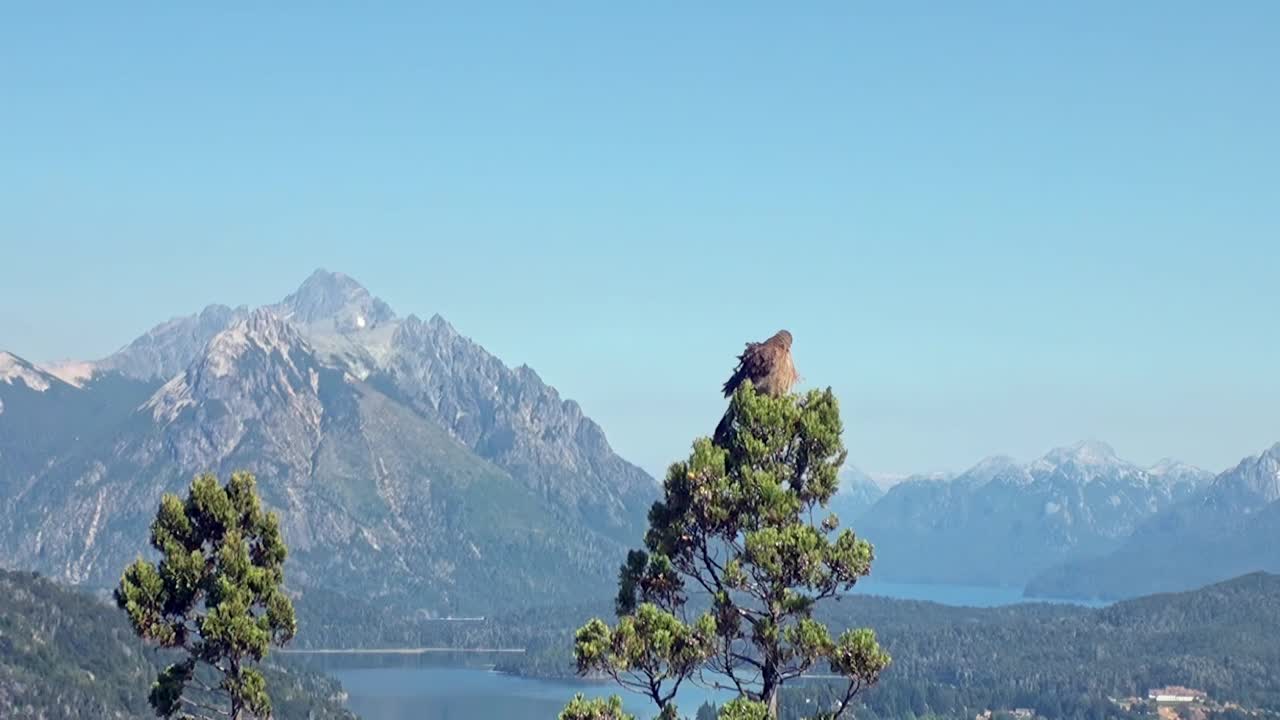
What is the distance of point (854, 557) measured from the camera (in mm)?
52844

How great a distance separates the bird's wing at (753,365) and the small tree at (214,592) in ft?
59.8

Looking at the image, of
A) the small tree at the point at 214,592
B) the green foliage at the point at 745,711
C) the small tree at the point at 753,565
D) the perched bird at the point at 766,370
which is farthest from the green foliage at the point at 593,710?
the small tree at the point at 214,592

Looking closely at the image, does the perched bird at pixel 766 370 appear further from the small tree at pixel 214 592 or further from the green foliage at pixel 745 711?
the small tree at pixel 214 592

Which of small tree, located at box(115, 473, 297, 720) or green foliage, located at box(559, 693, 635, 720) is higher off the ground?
small tree, located at box(115, 473, 297, 720)

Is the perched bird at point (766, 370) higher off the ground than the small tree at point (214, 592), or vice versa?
the perched bird at point (766, 370)

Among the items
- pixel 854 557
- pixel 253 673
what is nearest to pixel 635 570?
pixel 854 557

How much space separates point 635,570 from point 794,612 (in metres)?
5.46

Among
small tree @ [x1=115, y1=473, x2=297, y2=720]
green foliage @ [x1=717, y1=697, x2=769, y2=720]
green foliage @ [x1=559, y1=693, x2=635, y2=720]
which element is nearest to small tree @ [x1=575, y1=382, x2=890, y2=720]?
green foliage @ [x1=717, y1=697, x2=769, y2=720]

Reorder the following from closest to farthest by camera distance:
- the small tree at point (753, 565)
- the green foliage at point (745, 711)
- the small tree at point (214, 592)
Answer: the green foliage at point (745, 711), the small tree at point (753, 565), the small tree at point (214, 592)

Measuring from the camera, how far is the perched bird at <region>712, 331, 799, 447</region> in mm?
57938

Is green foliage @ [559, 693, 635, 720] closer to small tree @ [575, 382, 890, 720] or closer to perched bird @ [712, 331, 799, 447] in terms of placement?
small tree @ [575, 382, 890, 720]

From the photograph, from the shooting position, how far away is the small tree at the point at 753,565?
52.9m

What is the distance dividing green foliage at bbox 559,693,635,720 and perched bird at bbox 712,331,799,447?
902 centimetres

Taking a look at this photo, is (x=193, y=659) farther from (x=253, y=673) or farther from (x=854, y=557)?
(x=854, y=557)
